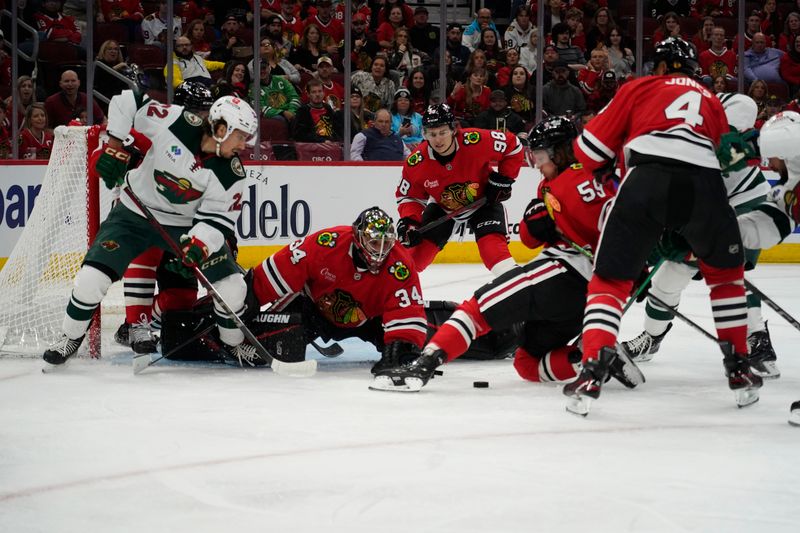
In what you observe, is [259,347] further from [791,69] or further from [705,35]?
[791,69]

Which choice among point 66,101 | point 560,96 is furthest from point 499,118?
point 66,101

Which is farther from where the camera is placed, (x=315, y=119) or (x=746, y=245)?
(x=315, y=119)

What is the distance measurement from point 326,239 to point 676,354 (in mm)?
1456

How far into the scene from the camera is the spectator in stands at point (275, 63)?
7160 millimetres

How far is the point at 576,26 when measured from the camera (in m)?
8.27

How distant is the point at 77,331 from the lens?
3795 mm

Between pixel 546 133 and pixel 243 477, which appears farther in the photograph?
pixel 546 133

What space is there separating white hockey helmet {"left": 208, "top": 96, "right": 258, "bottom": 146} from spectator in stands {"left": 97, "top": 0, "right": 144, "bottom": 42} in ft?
11.6

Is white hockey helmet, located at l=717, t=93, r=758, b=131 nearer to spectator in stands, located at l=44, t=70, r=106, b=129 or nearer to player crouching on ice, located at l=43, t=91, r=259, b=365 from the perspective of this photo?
player crouching on ice, located at l=43, t=91, r=259, b=365

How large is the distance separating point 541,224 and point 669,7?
19.1 feet

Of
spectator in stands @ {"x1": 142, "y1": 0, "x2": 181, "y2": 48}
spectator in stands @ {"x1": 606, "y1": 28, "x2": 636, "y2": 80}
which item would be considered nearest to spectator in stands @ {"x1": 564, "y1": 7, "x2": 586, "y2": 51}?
spectator in stands @ {"x1": 606, "y1": 28, "x2": 636, "y2": 80}

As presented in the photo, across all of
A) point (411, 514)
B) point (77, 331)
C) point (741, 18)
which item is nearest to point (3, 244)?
point (77, 331)

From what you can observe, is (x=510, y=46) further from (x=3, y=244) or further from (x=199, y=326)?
(x=199, y=326)

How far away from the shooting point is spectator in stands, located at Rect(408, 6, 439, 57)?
313 inches
